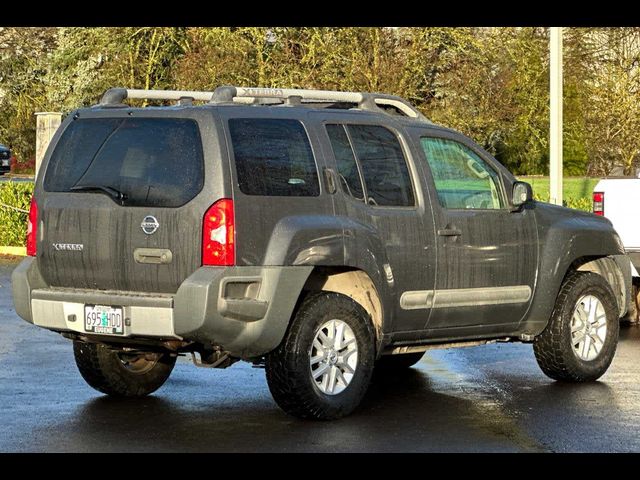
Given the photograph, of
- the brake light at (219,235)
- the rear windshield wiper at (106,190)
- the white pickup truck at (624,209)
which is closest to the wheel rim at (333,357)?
the brake light at (219,235)

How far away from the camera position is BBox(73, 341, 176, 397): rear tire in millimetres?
10172

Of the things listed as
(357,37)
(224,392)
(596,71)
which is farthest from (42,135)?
(224,392)

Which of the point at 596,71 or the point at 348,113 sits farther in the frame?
the point at 596,71

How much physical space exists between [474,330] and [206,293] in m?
2.48

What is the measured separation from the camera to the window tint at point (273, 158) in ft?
30.0

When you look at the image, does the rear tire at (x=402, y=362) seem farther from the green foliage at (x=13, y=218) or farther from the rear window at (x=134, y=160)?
the green foliage at (x=13, y=218)

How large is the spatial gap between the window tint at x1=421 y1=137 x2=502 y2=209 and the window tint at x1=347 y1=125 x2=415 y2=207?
28cm

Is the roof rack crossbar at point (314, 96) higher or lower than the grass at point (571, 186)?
higher

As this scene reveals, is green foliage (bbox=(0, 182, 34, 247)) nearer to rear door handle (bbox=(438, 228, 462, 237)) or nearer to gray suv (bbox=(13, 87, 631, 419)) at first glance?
gray suv (bbox=(13, 87, 631, 419))

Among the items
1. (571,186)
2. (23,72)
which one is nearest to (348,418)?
(571,186)

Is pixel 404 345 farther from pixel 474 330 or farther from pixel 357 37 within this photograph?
pixel 357 37

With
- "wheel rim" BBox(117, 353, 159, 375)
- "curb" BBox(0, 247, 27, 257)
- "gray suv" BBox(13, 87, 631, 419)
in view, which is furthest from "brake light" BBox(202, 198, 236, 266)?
"curb" BBox(0, 247, 27, 257)

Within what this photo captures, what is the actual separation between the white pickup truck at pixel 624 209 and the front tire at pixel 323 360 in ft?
20.4

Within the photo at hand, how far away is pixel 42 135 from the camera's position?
2583 centimetres
